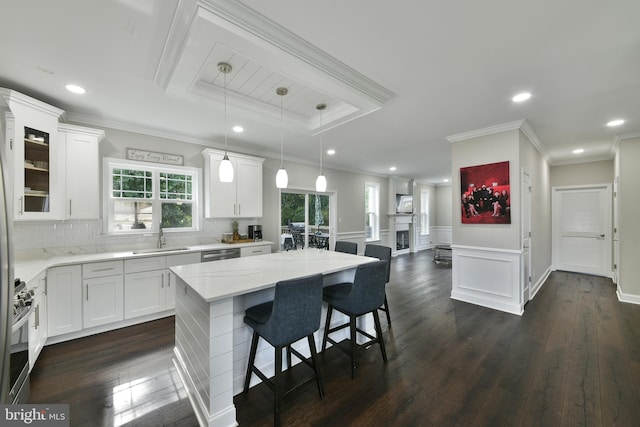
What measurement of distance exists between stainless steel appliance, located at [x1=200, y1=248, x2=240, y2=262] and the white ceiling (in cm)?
186

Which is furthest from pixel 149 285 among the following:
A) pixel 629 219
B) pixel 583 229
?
pixel 583 229

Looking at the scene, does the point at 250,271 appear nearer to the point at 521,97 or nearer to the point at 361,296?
the point at 361,296

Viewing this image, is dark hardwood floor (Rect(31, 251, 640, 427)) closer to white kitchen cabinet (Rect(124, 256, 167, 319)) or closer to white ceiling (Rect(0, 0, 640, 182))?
white kitchen cabinet (Rect(124, 256, 167, 319))

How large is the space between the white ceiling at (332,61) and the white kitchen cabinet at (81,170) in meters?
0.32

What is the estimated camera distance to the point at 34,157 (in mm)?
2703

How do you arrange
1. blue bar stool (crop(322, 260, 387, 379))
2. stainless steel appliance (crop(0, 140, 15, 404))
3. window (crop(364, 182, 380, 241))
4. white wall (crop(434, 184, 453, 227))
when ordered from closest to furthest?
stainless steel appliance (crop(0, 140, 15, 404)), blue bar stool (crop(322, 260, 387, 379)), window (crop(364, 182, 380, 241)), white wall (crop(434, 184, 453, 227))

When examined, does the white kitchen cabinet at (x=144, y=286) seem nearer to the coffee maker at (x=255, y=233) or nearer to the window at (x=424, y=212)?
the coffee maker at (x=255, y=233)

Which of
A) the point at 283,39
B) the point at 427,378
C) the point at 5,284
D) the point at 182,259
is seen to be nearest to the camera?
the point at 5,284

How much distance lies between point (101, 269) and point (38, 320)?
658 millimetres

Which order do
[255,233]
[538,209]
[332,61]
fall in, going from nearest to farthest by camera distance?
[332,61] → [538,209] → [255,233]

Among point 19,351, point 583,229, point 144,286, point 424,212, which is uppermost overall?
point 424,212

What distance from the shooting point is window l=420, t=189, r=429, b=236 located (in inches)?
375

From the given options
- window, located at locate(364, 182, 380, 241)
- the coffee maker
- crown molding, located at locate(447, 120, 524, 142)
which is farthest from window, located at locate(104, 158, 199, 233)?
window, located at locate(364, 182, 380, 241)

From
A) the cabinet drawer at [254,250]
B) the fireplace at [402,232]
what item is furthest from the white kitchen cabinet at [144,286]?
the fireplace at [402,232]
